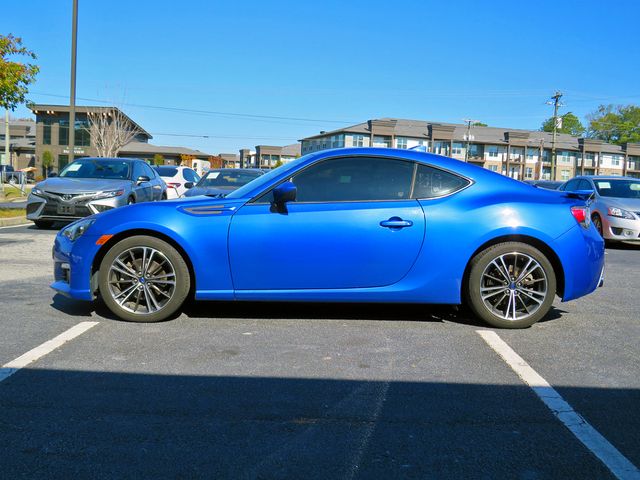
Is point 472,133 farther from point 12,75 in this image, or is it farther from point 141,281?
point 141,281

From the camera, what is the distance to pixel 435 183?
16.6 ft

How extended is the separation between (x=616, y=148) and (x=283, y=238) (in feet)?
354

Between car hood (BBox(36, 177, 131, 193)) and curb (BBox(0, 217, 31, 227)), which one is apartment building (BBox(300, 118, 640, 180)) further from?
car hood (BBox(36, 177, 131, 193))

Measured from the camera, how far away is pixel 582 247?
5035 mm

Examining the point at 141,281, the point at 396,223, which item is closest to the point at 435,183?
the point at 396,223

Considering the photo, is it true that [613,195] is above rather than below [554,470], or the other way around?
above

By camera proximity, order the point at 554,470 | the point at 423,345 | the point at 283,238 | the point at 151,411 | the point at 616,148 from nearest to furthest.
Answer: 1. the point at 554,470
2. the point at 151,411
3. the point at 423,345
4. the point at 283,238
5. the point at 616,148

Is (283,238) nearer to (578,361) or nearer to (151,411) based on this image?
(151,411)

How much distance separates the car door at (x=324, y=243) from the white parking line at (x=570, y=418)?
1007 millimetres

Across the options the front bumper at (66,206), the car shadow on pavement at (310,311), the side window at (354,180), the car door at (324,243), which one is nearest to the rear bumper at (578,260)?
the car shadow on pavement at (310,311)

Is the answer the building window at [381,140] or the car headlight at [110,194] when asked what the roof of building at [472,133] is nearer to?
the building window at [381,140]


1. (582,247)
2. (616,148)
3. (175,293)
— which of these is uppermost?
(616,148)

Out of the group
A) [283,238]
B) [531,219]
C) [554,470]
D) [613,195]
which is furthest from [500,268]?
[613,195]

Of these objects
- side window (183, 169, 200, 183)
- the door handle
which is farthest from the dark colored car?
the door handle
